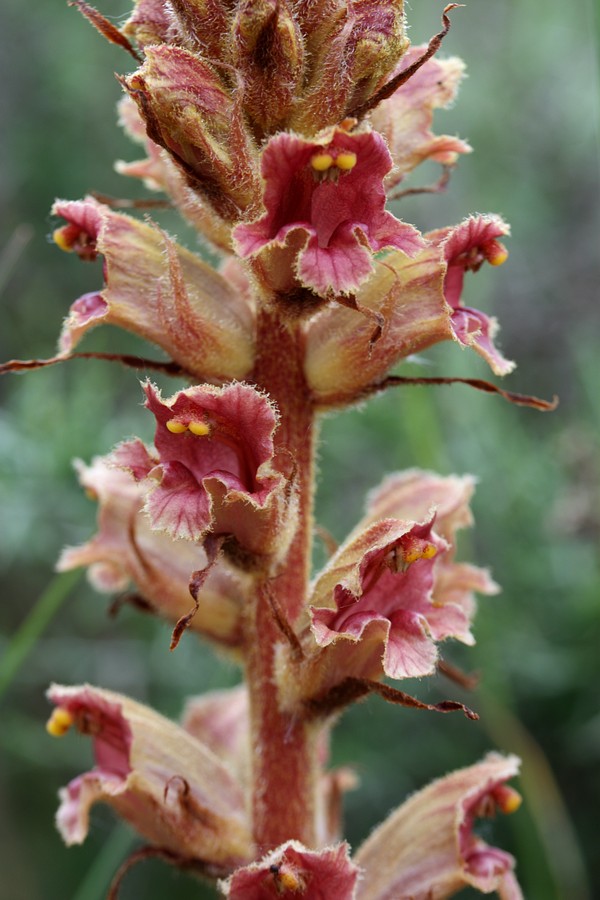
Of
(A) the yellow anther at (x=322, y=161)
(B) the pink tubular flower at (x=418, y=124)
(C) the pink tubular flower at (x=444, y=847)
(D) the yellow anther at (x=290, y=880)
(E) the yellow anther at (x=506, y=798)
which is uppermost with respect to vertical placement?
(B) the pink tubular flower at (x=418, y=124)

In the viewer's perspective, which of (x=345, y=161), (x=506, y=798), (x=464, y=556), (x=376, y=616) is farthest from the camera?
(x=464, y=556)

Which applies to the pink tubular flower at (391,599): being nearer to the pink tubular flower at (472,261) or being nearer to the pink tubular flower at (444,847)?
the pink tubular flower at (472,261)

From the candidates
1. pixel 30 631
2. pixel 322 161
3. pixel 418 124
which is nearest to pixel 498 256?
pixel 418 124

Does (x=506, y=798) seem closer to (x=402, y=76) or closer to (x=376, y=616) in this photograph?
(x=376, y=616)

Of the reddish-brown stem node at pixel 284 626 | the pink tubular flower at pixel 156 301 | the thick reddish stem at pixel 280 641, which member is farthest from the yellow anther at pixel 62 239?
the reddish-brown stem node at pixel 284 626

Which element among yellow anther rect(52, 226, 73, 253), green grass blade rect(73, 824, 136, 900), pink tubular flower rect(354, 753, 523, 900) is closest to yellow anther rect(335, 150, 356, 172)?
yellow anther rect(52, 226, 73, 253)

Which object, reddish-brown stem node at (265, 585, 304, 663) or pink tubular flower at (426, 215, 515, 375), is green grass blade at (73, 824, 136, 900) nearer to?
reddish-brown stem node at (265, 585, 304, 663)

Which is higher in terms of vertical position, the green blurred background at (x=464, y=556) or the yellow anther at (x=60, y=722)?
the green blurred background at (x=464, y=556)
